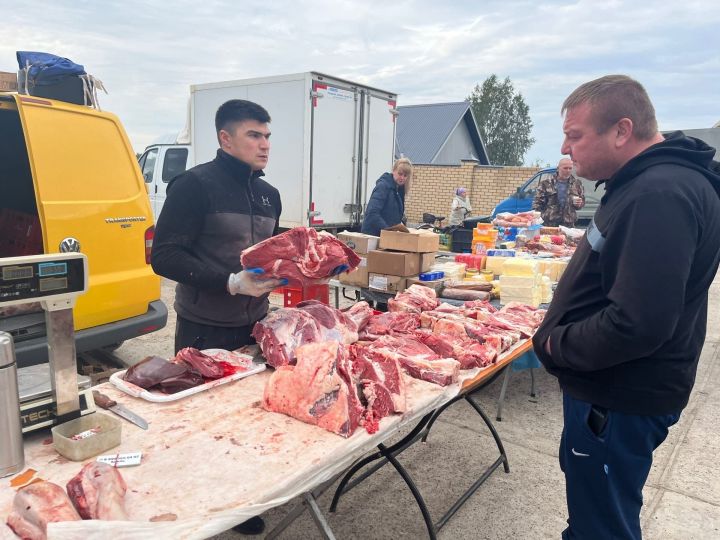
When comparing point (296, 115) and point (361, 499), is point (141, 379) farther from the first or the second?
point (296, 115)

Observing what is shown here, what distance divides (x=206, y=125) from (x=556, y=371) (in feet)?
29.4

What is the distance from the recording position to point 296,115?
8.52m

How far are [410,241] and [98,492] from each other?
3.72 meters

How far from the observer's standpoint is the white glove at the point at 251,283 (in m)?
2.70

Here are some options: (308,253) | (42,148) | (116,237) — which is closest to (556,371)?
(308,253)

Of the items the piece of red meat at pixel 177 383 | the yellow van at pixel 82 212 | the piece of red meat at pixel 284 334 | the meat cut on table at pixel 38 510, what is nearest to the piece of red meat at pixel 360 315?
the piece of red meat at pixel 284 334

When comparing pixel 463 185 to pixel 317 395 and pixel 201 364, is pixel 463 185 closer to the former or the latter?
pixel 201 364

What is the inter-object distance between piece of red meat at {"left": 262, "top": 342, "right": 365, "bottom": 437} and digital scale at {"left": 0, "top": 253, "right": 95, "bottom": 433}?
27.9 inches

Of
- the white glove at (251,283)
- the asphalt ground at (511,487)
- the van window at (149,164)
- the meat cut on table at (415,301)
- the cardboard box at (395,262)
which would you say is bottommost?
the asphalt ground at (511,487)

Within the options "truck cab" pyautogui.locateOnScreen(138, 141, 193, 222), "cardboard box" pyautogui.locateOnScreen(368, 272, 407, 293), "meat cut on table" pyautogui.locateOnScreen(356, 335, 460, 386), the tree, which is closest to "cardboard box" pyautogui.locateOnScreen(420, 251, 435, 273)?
"cardboard box" pyautogui.locateOnScreen(368, 272, 407, 293)

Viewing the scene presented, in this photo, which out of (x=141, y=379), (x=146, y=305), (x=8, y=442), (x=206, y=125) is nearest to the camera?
(x=8, y=442)

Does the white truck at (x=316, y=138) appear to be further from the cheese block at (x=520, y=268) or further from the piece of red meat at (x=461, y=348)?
the piece of red meat at (x=461, y=348)

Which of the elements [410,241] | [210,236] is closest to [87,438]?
[210,236]

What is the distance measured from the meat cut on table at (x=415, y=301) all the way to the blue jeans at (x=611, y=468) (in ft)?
5.72
